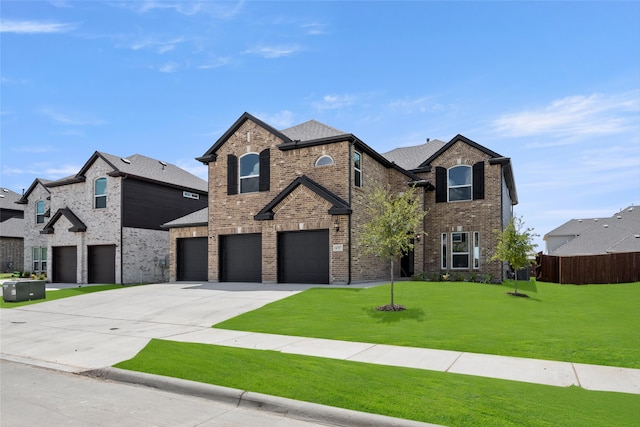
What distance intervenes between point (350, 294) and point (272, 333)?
568 centimetres

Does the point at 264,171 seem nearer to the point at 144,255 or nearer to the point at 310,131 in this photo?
the point at 310,131

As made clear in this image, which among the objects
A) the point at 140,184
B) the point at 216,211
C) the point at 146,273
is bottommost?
the point at 146,273

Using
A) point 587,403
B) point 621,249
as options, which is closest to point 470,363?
point 587,403

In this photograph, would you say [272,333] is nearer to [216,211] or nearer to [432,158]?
[216,211]

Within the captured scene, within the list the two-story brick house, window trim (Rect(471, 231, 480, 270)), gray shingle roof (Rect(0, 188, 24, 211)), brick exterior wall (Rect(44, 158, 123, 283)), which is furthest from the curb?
gray shingle roof (Rect(0, 188, 24, 211))

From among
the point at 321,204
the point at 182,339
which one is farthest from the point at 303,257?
the point at 182,339

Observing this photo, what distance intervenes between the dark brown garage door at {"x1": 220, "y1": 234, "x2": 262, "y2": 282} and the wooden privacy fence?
18.6m

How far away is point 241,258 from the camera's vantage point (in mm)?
22578

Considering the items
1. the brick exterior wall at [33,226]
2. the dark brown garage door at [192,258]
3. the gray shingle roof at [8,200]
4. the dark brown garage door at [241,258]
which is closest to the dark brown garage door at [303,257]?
the dark brown garage door at [241,258]

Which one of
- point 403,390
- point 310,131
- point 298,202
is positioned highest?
point 310,131

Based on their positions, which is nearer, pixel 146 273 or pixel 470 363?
pixel 470 363

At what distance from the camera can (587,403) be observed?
5.49 metres

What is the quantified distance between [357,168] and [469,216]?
7397 mm

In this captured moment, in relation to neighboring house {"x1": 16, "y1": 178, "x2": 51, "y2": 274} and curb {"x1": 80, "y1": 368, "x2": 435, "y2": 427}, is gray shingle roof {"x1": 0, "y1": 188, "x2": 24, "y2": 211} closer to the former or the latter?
neighboring house {"x1": 16, "y1": 178, "x2": 51, "y2": 274}
